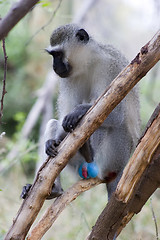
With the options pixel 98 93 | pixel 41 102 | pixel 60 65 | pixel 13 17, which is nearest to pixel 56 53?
pixel 60 65

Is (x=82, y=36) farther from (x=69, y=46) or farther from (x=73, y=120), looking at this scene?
(x=73, y=120)

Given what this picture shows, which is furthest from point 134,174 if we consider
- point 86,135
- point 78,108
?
point 78,108

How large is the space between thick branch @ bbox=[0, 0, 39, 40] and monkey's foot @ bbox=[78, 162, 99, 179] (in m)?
2.28

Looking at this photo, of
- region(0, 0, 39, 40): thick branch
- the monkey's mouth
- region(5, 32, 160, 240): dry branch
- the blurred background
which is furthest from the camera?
the blurred background

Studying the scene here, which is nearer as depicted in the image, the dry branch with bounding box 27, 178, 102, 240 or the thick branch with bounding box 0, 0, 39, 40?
the thick branch with bounding box 0, 0, 39, 40

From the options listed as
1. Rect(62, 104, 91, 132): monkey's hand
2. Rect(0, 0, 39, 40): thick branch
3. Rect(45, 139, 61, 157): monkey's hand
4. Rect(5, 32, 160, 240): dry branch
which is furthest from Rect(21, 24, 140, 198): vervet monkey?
Rect(0, 0, 39, 40): thick branch

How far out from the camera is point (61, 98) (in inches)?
157

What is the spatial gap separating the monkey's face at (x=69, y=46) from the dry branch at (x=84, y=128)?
94cm

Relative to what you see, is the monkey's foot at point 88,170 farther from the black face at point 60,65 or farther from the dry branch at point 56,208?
the black face at point 60,65

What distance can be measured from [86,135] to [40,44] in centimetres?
707

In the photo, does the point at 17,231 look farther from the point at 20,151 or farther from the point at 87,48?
the point at 20,151

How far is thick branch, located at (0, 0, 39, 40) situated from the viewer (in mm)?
1361

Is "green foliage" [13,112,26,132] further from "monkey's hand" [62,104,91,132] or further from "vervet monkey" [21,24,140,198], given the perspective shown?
"monkey's hand" [62,104,91,132]

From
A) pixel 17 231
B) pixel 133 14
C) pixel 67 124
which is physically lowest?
pixel 17 231
